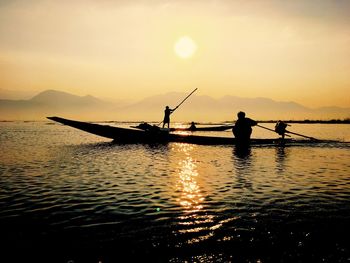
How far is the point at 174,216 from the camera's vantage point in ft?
27.9

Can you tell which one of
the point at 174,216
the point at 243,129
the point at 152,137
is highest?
the point at 243,129

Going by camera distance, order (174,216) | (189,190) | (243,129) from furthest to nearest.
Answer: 1. (243,129)
2. (189,190)
3. (174,216)

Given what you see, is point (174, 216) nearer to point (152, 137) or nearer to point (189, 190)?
point (189, 190)

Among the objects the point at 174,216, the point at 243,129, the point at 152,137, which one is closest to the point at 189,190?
the point at 174,216

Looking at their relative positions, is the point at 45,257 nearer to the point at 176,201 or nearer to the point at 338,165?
the point at 176,201

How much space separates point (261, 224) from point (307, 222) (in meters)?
1.22

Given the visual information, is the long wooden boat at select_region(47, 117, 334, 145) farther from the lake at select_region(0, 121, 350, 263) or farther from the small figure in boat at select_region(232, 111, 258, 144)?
the lake at select_region(0, 121, 350, 263)

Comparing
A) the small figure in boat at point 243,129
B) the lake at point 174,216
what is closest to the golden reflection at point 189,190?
the lake at point 174,216

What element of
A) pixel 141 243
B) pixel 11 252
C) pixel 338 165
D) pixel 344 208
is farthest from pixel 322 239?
pixel 338 165

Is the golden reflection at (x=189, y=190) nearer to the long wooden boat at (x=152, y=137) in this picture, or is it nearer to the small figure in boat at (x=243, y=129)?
the small figure in boat at (x=243, y=129)

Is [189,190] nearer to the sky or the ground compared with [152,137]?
nearer to the ground

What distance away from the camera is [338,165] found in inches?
740

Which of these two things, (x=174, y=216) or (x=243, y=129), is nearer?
(x=174, y=216)

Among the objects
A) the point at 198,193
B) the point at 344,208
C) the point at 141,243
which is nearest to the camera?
the point at 141,243
